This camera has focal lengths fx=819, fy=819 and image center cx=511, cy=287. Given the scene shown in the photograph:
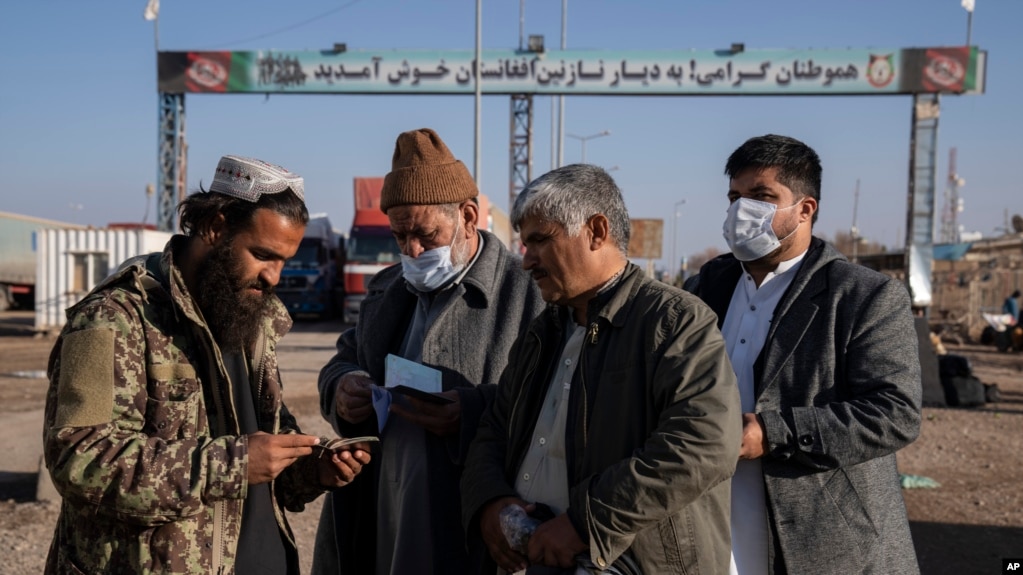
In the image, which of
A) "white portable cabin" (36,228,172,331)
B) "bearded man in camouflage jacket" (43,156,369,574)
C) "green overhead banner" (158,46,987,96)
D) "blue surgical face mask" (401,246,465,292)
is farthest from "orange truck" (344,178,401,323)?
"bearded man in camouflage jacket" (43,156,369,574)

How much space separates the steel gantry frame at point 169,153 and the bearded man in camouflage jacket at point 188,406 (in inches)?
969

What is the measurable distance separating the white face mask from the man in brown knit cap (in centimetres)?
77

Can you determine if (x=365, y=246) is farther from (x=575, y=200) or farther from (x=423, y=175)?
(x=575, y=200)

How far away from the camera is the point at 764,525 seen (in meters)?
2.49

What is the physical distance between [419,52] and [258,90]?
5244 millimetres

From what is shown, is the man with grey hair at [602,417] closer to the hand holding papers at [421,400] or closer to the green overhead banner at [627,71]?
the hand holding papers at [421,400]

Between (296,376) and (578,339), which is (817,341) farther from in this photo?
(296,376)

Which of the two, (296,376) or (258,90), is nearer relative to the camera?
(296,376)

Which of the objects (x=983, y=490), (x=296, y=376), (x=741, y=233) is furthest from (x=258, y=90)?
(x=741, y=233)

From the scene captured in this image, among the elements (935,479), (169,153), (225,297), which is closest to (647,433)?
(225,297)

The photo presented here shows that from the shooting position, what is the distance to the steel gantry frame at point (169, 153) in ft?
82.5

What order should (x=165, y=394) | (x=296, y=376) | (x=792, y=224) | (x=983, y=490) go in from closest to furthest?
(x=165, y=394) → (x=792, y=224) → (x=983, y=490) → (x=296, y=376)

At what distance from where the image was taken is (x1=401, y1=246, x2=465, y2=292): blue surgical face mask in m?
3.02

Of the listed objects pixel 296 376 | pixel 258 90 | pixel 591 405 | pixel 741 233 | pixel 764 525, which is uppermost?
pixel 258 90
